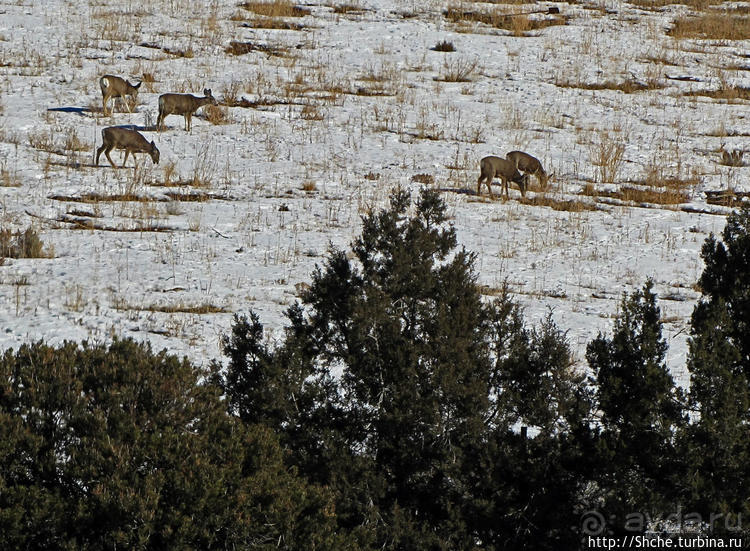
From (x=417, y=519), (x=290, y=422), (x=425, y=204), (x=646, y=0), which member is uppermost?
(x=646, y=0)

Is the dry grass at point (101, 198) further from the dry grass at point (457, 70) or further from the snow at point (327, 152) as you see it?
the dry grass at point (457, 70)

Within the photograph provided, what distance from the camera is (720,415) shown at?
245 inches

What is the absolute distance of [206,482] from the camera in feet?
16.3

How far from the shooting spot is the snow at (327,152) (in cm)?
1134

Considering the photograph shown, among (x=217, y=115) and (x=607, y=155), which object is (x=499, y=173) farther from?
(x=217, y=115)

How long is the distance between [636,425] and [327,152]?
41.1ft

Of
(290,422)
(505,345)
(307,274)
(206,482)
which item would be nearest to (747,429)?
(505,345)

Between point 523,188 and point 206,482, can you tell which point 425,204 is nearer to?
point 206,482

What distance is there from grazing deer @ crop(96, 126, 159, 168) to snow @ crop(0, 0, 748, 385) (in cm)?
29

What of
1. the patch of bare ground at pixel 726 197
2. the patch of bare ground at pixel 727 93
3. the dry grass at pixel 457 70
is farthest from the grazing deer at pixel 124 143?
the patch of bare ground at pixel 727 93

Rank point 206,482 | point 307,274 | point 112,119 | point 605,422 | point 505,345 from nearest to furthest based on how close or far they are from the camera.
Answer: point 206,482 < point 605,422 < point 505,345 < point 307,274 < point 112,119

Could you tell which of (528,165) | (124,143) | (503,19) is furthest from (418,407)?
(503,19)

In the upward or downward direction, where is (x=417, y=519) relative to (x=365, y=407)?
downward

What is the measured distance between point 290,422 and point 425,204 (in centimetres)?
Result: 214
